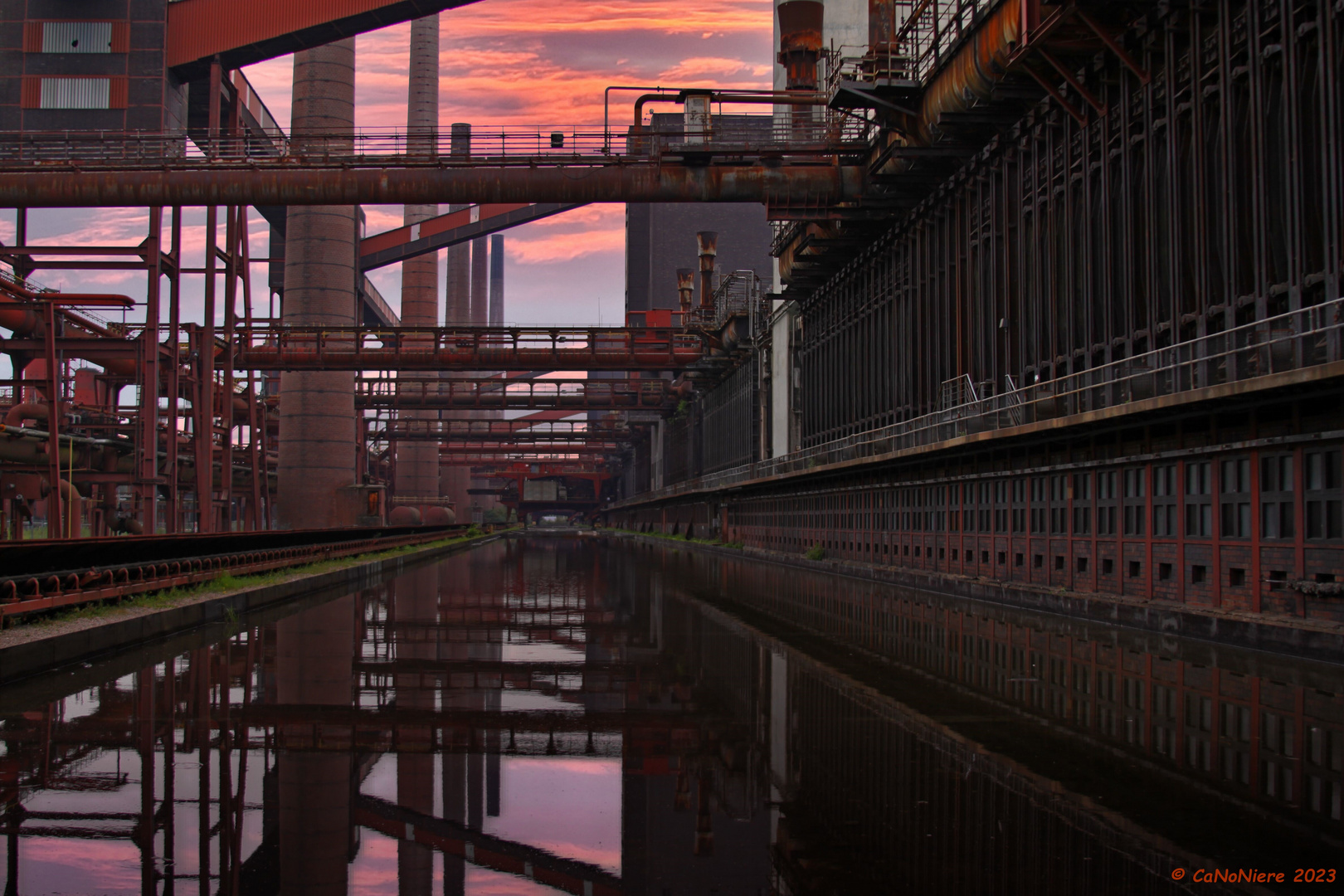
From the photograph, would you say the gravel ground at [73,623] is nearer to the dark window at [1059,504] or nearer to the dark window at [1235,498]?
the dark window at [1235,498]

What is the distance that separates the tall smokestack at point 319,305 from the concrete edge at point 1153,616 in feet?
93.4

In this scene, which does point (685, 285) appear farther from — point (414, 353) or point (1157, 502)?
point (1157, 502)

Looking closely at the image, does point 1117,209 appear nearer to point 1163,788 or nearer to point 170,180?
point 1163,788

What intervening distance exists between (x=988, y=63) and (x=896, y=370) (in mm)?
12471

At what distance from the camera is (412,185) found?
26672 millimetres

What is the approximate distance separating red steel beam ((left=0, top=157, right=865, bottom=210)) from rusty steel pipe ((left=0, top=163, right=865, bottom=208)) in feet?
0.06

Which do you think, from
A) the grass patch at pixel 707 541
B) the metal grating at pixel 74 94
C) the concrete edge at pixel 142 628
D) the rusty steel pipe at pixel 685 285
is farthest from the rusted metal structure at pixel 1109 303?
the rusty steel pipe at pixel 685 285

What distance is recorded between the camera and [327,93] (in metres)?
47.8

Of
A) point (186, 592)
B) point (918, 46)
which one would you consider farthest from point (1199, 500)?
point (918, 46)

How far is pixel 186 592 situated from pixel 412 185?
1278cm

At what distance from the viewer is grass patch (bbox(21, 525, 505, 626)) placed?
1245cm

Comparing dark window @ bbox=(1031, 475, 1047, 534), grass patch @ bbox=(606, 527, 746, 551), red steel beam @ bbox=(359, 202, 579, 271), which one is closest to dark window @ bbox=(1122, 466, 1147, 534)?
dark window @ bbox=(1031, 475, 1047, 534)

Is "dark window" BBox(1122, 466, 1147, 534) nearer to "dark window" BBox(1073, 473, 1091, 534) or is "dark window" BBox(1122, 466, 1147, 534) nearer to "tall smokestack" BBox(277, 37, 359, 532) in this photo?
"dark window" BBox(1073, 473, 1091, 534)

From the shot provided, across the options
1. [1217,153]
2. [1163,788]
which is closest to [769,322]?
[1217,153]
